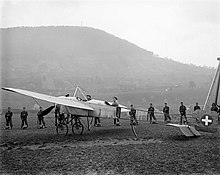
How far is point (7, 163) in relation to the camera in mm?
7543

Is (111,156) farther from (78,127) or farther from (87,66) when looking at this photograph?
(87,66)

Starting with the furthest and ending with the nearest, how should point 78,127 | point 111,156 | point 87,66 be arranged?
point 87,66, point 78,127, point 111,156

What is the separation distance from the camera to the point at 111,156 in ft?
27.7

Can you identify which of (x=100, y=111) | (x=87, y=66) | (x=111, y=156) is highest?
(x=87, y=66)

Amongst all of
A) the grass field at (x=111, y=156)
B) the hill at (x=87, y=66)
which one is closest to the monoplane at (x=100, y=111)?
the grass field at (x=111, y=156)

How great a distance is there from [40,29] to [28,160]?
13771 cm

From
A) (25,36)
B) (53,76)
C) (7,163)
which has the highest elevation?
(25,36)

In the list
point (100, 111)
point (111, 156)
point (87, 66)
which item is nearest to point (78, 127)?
point (100, 111)

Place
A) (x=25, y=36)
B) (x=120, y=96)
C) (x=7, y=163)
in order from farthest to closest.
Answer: (x=25, y=36) < (x=120, y=96) < (x=7, y=163)

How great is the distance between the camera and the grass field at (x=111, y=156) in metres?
6.88

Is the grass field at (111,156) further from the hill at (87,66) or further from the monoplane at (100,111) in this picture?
the hill at (87,66)

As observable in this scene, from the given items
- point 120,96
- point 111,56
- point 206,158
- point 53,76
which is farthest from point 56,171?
point 111,56

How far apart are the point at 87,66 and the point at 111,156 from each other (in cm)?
8948

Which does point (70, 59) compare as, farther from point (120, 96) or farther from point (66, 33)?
point (120, 96)
